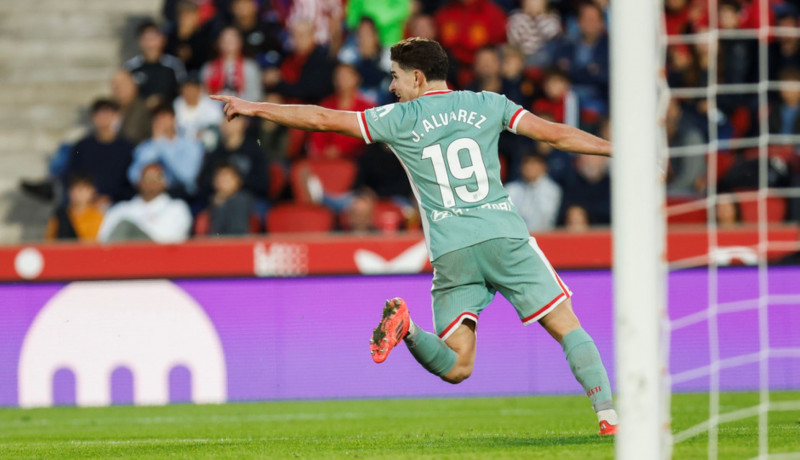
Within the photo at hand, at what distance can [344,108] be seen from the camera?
12094 millimetres

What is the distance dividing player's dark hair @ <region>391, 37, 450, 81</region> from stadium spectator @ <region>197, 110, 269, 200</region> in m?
5.87

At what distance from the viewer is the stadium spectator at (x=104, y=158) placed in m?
12.2

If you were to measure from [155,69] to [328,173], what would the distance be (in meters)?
2.76

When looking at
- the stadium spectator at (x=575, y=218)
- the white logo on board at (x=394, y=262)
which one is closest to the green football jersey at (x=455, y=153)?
the white logo on board at (x=394, y=262)

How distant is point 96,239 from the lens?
11516 mm

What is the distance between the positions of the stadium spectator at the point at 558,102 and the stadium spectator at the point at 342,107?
1722 millimetres

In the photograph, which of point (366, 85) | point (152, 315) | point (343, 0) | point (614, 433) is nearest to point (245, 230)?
point (152, 315)

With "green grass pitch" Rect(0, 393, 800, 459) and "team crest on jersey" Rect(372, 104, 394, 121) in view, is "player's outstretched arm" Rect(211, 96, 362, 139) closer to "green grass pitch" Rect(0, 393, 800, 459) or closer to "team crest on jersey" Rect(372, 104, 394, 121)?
"team crest on jersey" Rect(372, 104, 394, 121)

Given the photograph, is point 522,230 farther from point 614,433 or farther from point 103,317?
point 103,317

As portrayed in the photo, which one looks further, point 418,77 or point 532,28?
point 532,28

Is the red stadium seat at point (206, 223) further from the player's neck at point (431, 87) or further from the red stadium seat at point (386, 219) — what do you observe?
the player's neck at point (431, 87)

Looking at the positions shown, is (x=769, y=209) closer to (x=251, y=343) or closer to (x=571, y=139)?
(x=251, y=343)

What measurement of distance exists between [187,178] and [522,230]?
6.77 m

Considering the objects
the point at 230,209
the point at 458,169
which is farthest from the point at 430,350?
the point at 230,209
